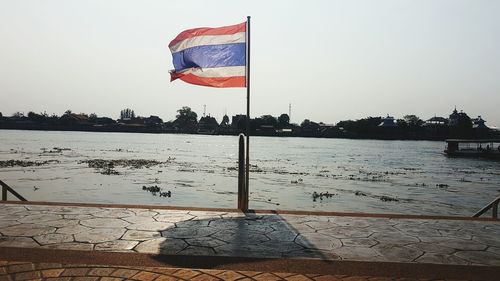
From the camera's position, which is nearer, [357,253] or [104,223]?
[357,253]

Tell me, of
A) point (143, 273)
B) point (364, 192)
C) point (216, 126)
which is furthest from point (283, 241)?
point (216, 126)

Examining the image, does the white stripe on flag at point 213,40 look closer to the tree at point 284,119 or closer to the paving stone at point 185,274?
the paving stone at point 185,274

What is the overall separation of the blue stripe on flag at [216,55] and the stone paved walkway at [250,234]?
2.87 meters

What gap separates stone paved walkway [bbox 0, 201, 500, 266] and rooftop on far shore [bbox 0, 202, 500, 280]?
1 centimetres

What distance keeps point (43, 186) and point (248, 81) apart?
16977 mm

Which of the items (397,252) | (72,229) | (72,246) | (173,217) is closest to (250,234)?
(173,217)

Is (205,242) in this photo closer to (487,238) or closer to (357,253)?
(357,253)

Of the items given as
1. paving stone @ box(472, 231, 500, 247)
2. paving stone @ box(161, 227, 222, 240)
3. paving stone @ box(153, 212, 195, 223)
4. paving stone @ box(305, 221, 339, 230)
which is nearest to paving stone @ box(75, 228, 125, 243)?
paving stone @ box(161, 227, 222, 240)

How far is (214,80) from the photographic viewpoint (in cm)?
761

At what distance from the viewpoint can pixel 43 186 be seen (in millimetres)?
20125

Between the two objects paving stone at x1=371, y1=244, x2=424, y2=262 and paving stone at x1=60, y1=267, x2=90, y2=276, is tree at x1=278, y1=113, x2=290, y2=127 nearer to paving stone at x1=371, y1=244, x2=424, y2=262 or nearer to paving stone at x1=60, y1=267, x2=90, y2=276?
paving stone at x1=371, y1=244, x2=424, y2=262

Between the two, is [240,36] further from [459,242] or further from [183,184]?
[183,184]

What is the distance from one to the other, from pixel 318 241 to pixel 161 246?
211 centimetres

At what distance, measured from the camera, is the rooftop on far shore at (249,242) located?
14.0ft
